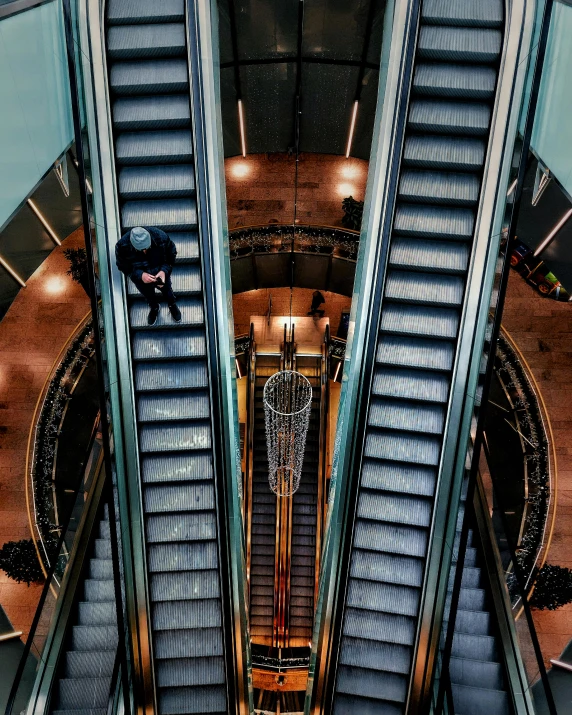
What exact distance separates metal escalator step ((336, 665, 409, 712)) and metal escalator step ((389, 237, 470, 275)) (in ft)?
19.7

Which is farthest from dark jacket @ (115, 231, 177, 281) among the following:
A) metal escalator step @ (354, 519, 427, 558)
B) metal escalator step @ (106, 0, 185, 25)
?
metal escalator step @ (354, 519, 427, 558)

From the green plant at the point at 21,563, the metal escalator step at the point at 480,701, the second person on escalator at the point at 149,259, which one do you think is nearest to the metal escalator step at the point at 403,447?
the metal escalator step at the point at 480,701

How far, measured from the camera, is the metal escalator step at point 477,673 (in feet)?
27.3

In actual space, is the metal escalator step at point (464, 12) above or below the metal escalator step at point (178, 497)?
above

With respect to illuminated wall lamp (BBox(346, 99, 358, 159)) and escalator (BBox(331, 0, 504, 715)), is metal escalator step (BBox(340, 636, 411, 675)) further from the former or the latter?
illuminated wall lamp (BBox(346, 99, 358, 159))

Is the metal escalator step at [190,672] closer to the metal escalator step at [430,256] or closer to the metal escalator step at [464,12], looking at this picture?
the metal escalator step at [430,256]

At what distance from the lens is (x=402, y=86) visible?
8.46 meters

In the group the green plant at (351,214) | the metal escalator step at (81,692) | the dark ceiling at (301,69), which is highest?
the dark ceiling at (301,69)

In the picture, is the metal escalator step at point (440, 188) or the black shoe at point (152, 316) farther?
the metal escalator step at point (440, 188)

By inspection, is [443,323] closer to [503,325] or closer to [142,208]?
[142,208]

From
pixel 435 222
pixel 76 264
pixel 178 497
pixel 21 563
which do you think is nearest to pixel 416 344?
pixel 435 222

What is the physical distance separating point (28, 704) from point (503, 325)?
40.9ft

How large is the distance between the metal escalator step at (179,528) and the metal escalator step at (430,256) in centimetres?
477

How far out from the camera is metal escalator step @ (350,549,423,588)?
873 cm
